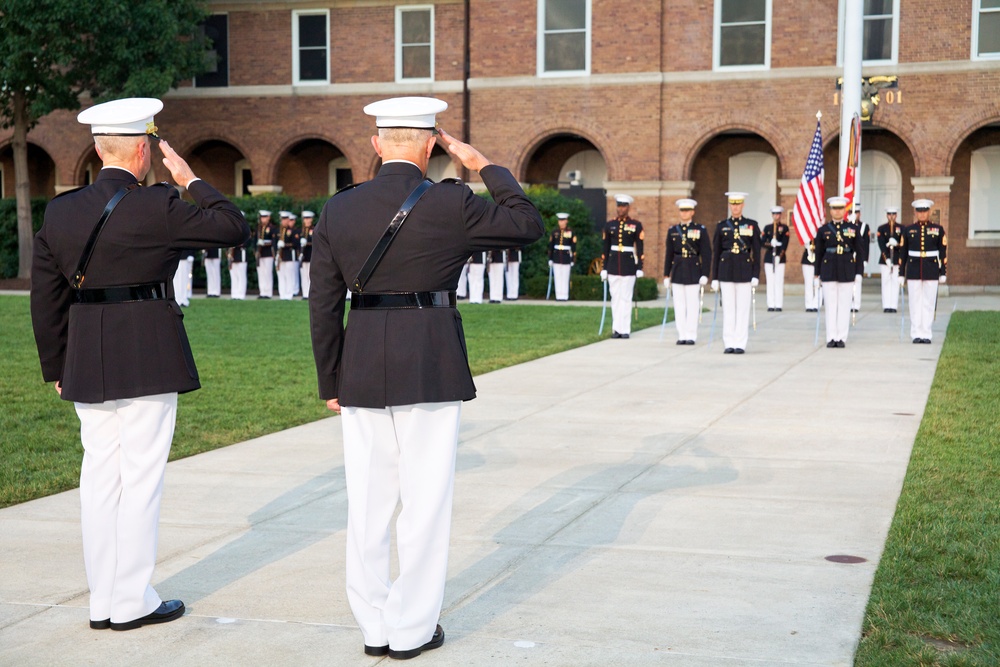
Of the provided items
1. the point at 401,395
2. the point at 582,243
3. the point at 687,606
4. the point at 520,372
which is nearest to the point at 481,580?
the point at 687,606

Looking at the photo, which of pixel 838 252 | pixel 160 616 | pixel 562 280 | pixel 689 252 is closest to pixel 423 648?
pixel 160 616

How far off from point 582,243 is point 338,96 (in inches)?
321

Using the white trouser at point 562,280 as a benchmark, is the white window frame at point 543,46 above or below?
above

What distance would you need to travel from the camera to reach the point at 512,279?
95.0ft

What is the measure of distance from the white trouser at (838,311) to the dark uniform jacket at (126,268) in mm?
13185

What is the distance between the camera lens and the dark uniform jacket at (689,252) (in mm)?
17688

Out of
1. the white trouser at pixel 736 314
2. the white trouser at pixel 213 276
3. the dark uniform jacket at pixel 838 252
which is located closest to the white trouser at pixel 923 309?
the dark uniform jacket at pixel 838 252

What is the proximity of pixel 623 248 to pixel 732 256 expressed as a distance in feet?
6.44

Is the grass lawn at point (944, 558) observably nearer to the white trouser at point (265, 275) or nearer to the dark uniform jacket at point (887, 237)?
the dark uniform jacket at point (887, 237)

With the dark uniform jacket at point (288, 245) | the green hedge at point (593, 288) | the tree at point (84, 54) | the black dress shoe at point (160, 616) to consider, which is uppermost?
the tree at point (84, 54)

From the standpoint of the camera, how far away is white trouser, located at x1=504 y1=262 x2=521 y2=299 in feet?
94.3

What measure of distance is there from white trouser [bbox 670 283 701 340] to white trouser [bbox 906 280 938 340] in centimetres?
298

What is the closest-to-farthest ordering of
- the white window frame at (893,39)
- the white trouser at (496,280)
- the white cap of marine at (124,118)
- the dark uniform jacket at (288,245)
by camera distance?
the white cap of marine at (124,118) < the white trouser at (496,280) < the white window frame at (893,39) < the dark uniform jacket at (288,245)

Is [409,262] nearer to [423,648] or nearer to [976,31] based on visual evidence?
[423,648]
